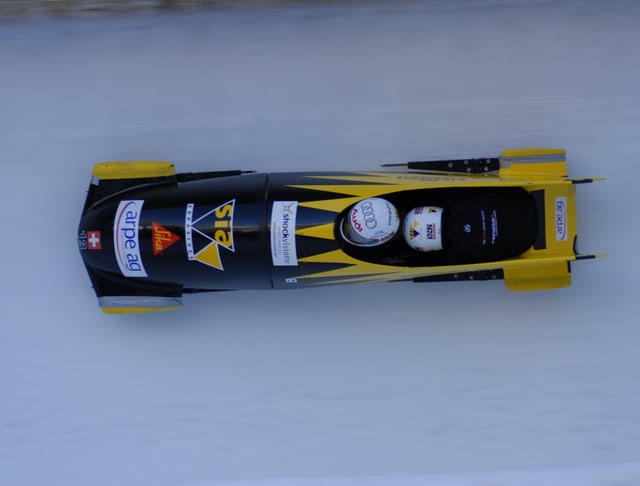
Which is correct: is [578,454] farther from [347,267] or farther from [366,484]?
[347,267]

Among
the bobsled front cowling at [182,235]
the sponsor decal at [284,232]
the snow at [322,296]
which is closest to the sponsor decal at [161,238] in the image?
the bobsled front cowling at [182,235]

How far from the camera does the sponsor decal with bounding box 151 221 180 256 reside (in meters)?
3.39

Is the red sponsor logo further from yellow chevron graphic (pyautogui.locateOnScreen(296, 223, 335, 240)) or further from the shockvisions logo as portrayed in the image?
yellow chevron graphic (pyautogui.locateOnScreen(296, 223, 335, 240))

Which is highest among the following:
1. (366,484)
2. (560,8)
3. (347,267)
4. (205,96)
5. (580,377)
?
(560,8)

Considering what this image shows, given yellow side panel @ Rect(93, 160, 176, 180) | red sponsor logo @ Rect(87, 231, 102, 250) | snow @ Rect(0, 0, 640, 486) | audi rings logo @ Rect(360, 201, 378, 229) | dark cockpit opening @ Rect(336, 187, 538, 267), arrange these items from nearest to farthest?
audi rings logo @ Rect(360, 201, 378, 229)
dark cockpit opening @ Rect(336, 187, 538, 267)
red sponsor logo @ Rect(87, 231, 102, 250)
yellow side panel @ Rect(93, 160, 176, 180)
snow @ Rect(0, 0, 640, 486)

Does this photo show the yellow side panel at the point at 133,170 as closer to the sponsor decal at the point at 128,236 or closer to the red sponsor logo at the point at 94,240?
the sponsor decal at the point at 128,236

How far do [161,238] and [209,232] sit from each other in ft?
0.92

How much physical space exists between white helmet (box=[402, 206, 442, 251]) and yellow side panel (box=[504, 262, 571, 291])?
0.55m

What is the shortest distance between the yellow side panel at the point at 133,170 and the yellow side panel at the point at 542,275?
2.06m

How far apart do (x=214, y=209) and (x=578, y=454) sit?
2.72 metres

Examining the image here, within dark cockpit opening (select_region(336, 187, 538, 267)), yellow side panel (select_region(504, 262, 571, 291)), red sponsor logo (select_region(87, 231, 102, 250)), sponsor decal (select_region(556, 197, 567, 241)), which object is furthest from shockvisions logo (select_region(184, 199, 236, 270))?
sponsor decal (select_region(556, 197, 567, 241))

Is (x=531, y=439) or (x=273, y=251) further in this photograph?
(x=531, y=439)

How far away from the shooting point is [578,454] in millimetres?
3893

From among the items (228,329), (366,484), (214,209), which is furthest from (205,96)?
(366,484)
